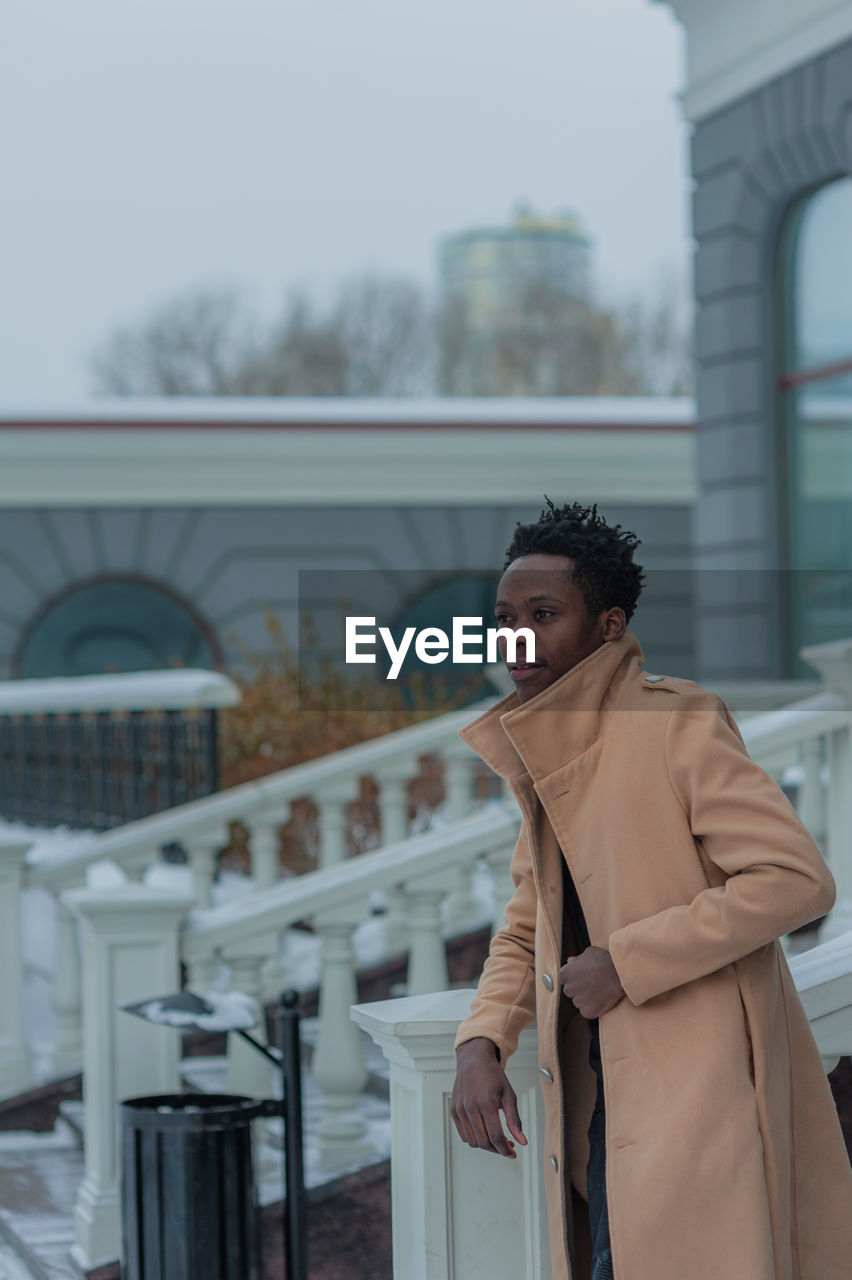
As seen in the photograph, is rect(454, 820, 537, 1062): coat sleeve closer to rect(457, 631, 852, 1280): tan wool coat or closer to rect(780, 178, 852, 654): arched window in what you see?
rect(457, 631, 852, 1280): tan wool coat

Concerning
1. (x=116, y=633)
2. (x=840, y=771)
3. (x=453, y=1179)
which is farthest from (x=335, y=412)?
(x=453, y=1179)

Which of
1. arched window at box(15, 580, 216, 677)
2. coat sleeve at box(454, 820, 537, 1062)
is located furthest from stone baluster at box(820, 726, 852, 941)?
arched window at box(15, 580, 216, 677)

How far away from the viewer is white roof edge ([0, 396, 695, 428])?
1424 cm

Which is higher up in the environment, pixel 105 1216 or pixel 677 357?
pixel 677 357

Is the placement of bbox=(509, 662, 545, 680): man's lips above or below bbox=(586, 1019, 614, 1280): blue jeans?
above

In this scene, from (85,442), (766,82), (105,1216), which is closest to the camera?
(105,1216)

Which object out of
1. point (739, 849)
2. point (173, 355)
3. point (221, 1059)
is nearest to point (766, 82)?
point (221, 1059)

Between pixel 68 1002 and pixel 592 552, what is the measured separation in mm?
4332

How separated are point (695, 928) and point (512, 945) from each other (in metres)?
0.52

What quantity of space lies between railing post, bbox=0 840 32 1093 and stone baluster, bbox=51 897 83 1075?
136 mm

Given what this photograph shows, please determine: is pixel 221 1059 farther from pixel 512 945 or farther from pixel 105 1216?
pixel 512 945

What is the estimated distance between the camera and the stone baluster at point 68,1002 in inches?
238

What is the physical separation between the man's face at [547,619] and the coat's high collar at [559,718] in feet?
0.07

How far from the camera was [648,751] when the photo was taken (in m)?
2.27
